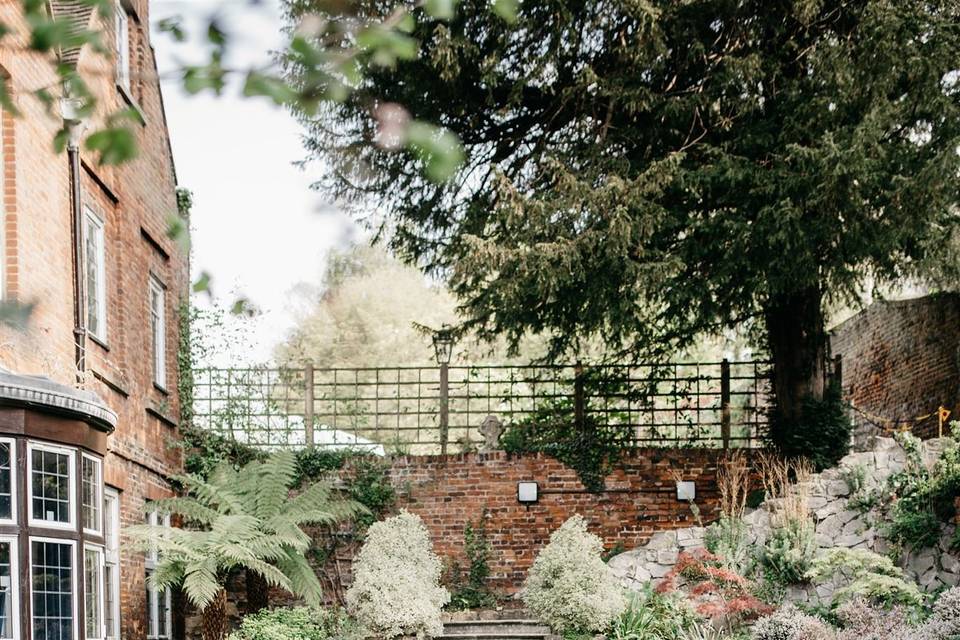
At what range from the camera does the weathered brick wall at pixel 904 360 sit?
57.6ft

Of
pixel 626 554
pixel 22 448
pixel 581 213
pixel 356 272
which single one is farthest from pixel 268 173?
pixel 356 272

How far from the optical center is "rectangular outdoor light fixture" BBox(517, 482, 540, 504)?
1664 centimetres

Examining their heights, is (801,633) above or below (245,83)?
below

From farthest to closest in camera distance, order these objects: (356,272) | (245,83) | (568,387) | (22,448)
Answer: (356,272)
(568,387)
(22,448)
(245,83)

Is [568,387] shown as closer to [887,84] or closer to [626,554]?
[626,554]

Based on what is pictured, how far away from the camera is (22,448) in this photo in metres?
9.47

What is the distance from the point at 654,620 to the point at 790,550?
1.63 m

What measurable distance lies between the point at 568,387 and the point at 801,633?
746 cm

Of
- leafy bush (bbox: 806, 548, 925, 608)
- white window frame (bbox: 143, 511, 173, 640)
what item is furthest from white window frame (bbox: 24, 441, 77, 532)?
leafy bush (bbox: 806, 548, 925, 608)

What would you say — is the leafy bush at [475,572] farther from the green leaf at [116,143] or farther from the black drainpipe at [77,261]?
the green leaf at [116,143]

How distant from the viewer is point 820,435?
16125 millimetres

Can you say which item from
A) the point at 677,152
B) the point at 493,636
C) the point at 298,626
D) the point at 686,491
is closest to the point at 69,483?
the point at 298,626

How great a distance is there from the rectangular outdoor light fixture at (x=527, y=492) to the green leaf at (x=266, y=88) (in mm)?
14181

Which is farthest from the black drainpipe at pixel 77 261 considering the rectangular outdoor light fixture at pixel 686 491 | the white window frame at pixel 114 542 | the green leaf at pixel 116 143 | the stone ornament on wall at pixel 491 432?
the green leaf at pixel 116 143
